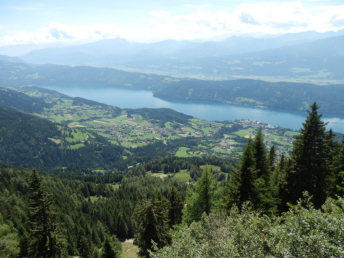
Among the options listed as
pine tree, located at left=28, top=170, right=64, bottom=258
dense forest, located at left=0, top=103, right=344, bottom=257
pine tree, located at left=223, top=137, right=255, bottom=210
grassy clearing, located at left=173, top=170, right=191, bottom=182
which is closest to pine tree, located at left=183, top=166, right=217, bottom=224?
dense forest, located at left=0, top=103, right=344, bottom=257

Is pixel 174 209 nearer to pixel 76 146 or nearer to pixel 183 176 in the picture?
pixel 183 176

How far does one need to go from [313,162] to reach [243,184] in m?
6.78

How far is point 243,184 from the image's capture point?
19.1 meters

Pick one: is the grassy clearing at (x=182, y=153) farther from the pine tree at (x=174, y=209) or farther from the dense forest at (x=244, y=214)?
the pine tree at (x=174, y=209)

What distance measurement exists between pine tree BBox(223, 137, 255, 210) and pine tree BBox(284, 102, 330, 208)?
4.61 m

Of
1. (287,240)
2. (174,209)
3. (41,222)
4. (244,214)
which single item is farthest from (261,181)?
(41,222)

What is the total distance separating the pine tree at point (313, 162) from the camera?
64.4 ft

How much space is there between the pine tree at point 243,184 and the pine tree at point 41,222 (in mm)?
15064

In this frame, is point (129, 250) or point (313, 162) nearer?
point (313, 162)

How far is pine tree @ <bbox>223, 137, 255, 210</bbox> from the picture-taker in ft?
61.6

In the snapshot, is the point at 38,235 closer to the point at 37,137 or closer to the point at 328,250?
the point at 328,250

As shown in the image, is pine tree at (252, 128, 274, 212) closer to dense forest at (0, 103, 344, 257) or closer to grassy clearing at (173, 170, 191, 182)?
dense forest at (0, 103, 344, 257)

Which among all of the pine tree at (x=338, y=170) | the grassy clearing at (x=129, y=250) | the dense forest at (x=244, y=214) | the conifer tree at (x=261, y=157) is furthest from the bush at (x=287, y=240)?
the grassy clearing at (x=129, y=250)

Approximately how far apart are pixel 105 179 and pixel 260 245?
299 feet
